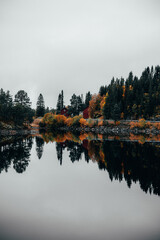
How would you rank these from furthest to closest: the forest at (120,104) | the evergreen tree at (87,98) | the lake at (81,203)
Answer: the evergreen tree at (87,98) → the forest at (120,104) → the lake at (81,203)

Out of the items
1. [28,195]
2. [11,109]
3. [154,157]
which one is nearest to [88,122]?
[11,109]

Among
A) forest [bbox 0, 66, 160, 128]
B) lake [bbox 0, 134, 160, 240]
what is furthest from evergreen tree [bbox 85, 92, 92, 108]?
lake [bbox 0, 134, 160, 240]

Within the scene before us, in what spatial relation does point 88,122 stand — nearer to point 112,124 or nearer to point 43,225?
point 112,124

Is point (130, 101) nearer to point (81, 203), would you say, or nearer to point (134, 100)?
point (134, 100)

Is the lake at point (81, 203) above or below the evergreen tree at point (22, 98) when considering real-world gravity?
below

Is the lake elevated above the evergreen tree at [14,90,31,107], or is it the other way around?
the evergreen tree at [14,90,31,107]

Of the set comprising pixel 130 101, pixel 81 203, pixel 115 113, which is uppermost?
pixel 130 101

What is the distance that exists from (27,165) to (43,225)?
37.8 feet

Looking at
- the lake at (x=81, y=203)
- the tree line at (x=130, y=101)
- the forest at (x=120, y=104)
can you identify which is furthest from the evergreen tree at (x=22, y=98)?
the lake at (x=81, y=203)

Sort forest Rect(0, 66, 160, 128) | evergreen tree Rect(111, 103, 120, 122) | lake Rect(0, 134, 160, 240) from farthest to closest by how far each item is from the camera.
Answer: evergreen tree Rect(111, 103, 120, 122) < forest Rect(0, 66, 160, 128) < lake Rect(0, 134, 160, 240)

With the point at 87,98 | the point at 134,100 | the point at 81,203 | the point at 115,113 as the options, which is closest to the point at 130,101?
the point at 134,100

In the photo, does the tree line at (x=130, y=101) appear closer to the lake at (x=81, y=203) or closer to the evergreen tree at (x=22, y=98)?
the evergreen tree at (x=22, y=98)

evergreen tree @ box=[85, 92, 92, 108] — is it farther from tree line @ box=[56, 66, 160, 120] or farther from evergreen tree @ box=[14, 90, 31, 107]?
evergreen tree @ box=[14, 90, 31, 107]

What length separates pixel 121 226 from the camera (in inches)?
303
